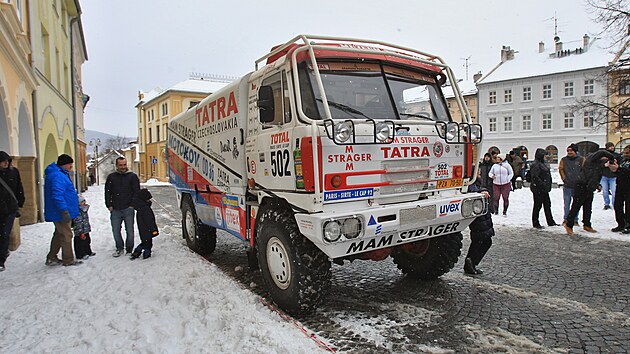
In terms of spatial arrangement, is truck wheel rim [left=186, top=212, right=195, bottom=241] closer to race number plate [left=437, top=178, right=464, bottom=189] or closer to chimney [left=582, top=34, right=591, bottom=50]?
race number plate [left=437, top=178, right=464, bottom=189]

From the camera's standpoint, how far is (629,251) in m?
7.00

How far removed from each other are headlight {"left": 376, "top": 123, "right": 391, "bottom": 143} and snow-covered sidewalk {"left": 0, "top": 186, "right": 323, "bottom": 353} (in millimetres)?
1988

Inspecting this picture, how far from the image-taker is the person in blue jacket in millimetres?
6500

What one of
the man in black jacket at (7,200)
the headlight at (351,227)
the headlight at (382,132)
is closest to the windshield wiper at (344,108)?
the headlight at (382,132)

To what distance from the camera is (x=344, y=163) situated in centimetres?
411

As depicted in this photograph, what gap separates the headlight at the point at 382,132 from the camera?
412 cm

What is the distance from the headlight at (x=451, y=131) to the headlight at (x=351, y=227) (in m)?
1.64

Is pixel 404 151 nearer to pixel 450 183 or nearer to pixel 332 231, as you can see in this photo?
pixel 450 183

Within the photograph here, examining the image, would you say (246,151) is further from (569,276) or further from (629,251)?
(629,251)

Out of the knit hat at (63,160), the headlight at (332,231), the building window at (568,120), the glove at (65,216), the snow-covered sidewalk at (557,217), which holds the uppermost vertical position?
the building window at (568,120)

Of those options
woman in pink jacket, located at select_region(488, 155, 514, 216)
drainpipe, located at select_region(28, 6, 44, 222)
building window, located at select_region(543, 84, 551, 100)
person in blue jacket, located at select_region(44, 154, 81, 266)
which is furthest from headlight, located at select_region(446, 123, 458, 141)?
building window, located at select_region(543, 84, 551, 100)

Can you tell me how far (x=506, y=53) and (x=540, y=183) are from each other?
43.3 meters

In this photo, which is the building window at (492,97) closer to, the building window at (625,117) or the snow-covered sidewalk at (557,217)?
the building window at (625,117)

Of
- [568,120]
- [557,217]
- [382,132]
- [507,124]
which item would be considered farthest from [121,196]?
[507,124]
